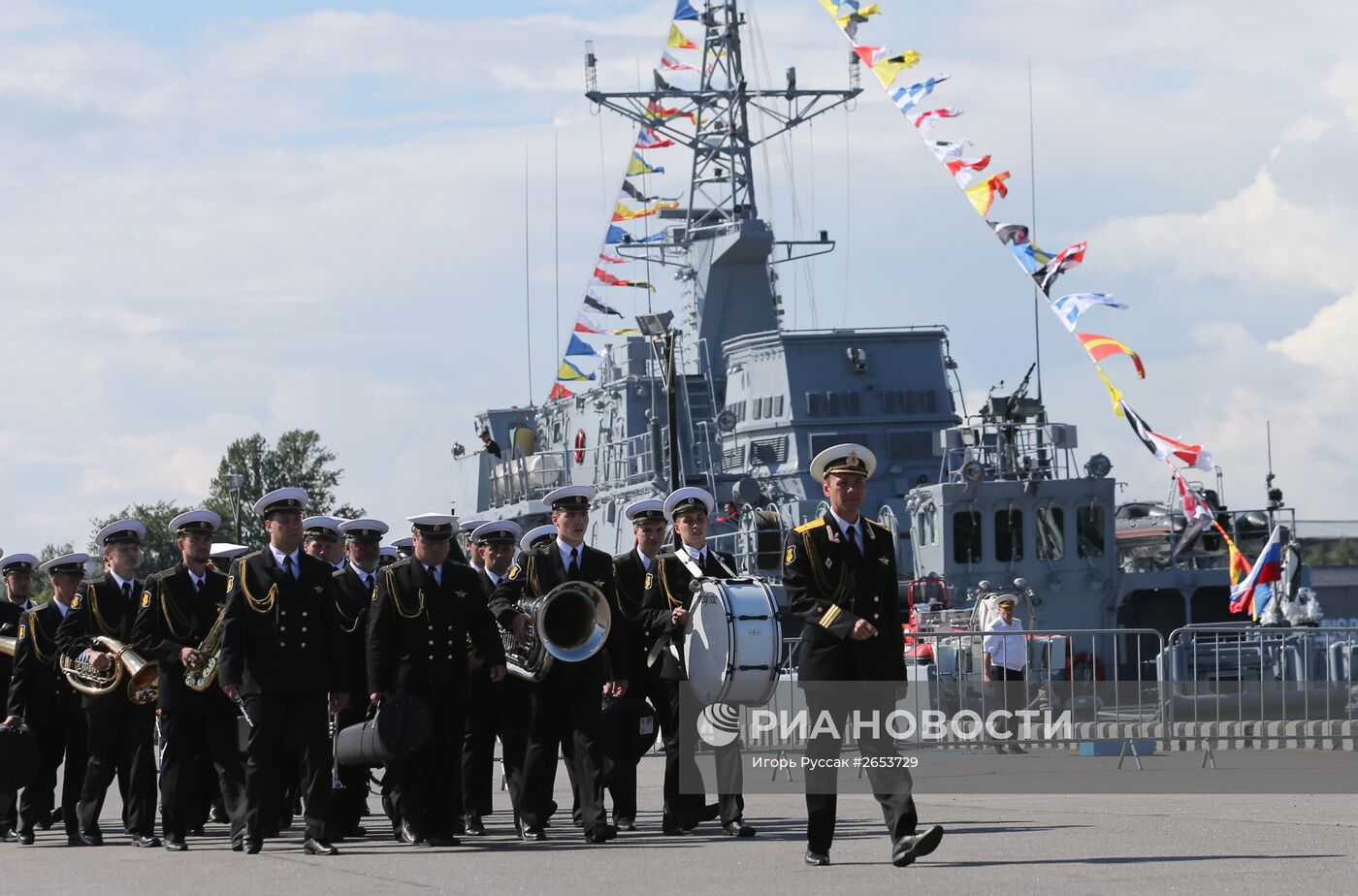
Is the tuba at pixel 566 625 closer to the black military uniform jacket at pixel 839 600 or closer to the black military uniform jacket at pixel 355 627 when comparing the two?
the black military uniform jacket at pixel 355 627

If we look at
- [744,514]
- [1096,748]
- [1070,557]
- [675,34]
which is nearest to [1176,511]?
[1070,557]

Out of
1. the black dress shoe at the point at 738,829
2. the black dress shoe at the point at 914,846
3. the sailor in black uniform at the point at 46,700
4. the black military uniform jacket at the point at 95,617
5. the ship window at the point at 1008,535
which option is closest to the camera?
the black dress shoe at the point at 914,846

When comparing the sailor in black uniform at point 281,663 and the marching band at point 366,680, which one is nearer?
the sailor in black uniform at point 281,663

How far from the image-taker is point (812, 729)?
9305 millimetres

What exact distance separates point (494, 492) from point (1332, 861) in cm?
3411

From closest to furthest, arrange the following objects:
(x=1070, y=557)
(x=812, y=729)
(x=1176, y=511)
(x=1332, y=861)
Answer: (x=1332, y=861) < (x=812, y=729) < (x=1070, y=557) < (x=1176, y=511)

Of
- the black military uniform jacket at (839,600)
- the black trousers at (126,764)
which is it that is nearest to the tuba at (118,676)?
the black trousers at (126,764)

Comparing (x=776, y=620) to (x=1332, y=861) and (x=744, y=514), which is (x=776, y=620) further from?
(x=744, y=514)

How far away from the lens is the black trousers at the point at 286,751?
10.6m

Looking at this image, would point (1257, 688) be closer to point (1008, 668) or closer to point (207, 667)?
point (1008, 668)

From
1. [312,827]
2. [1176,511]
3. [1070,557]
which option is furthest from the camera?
[1176,511]

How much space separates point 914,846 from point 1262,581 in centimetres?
1898

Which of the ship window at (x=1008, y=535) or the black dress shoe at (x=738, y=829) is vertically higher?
the ship window at (x=1008, y=535)

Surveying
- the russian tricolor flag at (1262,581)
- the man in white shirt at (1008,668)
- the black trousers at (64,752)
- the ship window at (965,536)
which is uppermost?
the ship window at (965,536)
